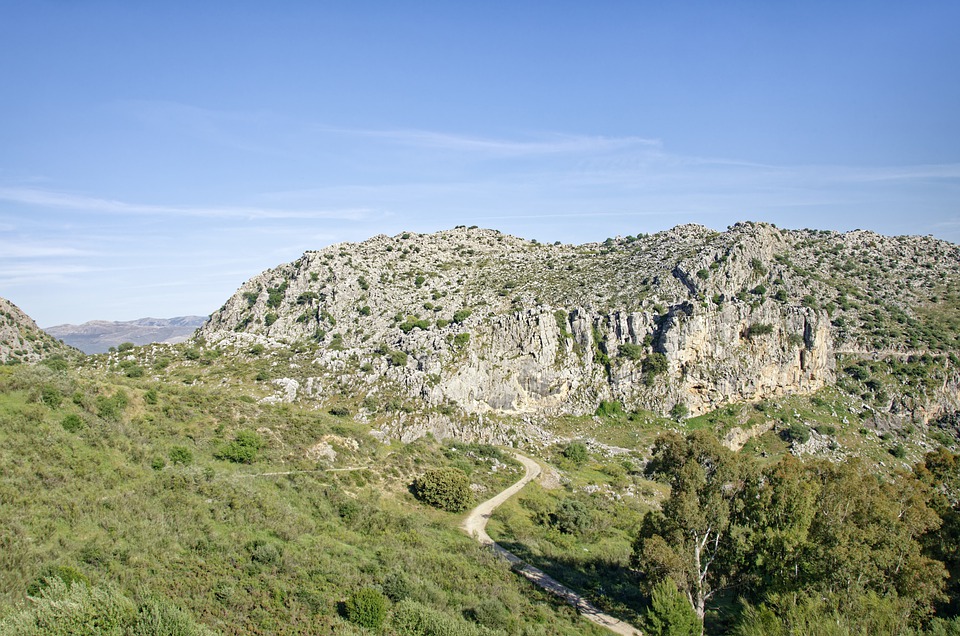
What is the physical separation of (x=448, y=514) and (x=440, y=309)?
153ft

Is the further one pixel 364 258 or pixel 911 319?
pixel 364 258

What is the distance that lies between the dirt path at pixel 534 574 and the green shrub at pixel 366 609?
40.8 ft

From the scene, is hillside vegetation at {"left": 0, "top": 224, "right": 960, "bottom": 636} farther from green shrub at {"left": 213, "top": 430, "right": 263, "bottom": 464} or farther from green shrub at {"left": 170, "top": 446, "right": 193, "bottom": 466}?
green shrub at {"left": 213, "top": 430, "right": 263, "bottom": 464}

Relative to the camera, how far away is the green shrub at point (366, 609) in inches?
854

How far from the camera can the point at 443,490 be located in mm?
43531

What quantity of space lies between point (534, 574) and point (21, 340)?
84747 mm

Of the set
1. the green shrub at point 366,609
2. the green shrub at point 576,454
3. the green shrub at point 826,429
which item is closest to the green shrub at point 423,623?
the green shrub at point 366,609

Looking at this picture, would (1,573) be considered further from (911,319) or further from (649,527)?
(911,319)

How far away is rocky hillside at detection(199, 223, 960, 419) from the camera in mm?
74125

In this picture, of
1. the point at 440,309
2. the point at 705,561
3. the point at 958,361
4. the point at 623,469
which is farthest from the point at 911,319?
the point at 705,561

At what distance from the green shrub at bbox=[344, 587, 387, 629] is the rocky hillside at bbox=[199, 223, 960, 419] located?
44488 millimetres

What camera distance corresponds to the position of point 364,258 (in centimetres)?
10019

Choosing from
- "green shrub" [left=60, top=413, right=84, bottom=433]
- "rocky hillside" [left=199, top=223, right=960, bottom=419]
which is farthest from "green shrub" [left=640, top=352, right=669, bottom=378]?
"green shrub" [left=60, top=413, right=84, bottom=433]

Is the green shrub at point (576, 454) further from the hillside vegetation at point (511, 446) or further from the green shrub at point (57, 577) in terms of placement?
the green shrub at point (57, 577)
